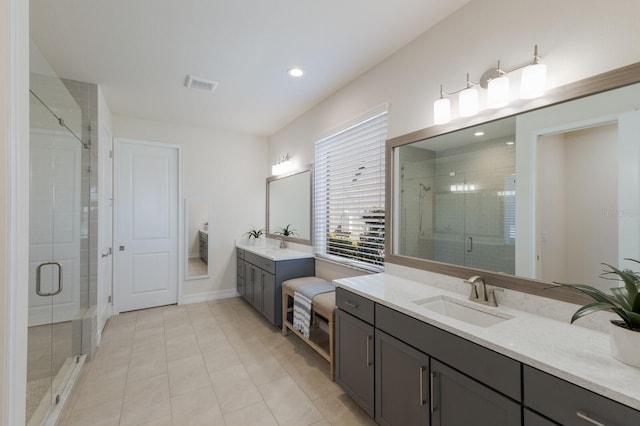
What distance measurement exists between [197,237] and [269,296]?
1746 millimetres

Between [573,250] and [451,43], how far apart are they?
1.48 meters

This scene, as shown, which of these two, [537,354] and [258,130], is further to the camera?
[258,130]

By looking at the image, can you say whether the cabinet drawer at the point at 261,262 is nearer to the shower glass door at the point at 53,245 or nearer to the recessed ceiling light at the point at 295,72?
the shower glass door at the point at 53,245

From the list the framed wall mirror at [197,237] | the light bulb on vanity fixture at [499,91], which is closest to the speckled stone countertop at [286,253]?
the framed wall mirror at [197,237]

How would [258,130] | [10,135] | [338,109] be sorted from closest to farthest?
[10,135] → [338,109] → [258,130]

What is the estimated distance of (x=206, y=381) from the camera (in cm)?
237

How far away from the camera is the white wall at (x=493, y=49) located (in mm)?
1286

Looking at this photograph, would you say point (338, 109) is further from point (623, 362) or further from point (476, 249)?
point (623, 362)

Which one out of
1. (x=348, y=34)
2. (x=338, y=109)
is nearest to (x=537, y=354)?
(x=348, y=34)

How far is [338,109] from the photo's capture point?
10.3 feet

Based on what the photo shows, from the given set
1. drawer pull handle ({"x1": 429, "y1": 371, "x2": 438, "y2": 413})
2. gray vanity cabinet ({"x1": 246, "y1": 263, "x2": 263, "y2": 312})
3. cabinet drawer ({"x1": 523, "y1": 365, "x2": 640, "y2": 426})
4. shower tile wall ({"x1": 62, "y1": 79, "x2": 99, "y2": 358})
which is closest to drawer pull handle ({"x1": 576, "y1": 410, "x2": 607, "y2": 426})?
cabinet drawer ({"x1": 523, "y1": 365, "x2": 640, "y2": 426})

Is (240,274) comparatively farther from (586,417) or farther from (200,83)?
(586,417)

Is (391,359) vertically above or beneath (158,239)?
beneath

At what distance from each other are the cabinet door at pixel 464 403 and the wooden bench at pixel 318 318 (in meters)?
1.07
